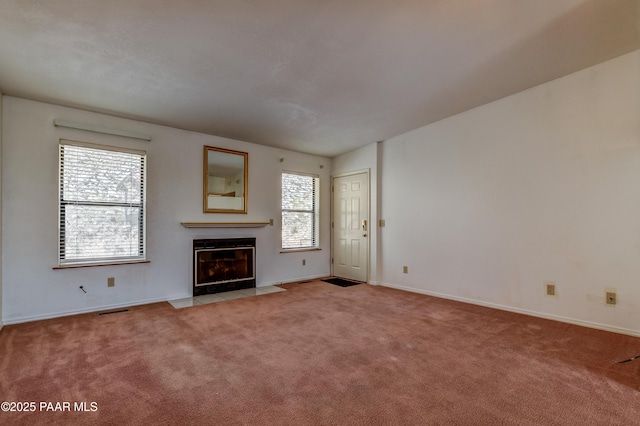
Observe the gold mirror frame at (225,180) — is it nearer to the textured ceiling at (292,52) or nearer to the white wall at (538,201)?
the textured ceiling at (292,52)

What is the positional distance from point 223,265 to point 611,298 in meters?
4.82

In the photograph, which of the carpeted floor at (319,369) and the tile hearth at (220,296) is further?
the tile hearth at (220,296)

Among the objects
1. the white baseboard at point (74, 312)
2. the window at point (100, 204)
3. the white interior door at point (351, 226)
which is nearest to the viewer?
the white baseboard at point (74, 312)

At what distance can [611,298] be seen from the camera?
3.15m

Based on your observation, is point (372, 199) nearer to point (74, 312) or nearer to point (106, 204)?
point (106, 204)

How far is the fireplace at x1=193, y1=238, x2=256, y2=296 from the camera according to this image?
458cm

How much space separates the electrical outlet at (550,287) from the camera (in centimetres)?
352

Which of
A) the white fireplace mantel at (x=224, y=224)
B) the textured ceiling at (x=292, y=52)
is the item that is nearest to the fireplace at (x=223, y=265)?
the white fireplace mantel at (x=224, y=224)

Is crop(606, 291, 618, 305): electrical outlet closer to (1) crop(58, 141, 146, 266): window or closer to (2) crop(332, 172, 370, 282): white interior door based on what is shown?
(2) crop(332, 172, 370, 282): white interior door

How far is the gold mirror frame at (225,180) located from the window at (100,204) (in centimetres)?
88

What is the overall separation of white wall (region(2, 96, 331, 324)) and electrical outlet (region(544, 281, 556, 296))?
12.5 feet

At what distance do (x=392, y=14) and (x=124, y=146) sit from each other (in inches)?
141

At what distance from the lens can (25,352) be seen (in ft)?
8.46

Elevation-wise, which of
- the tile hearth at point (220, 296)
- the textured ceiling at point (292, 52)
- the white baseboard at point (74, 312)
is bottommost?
the tile hearth at point (220, 296)
